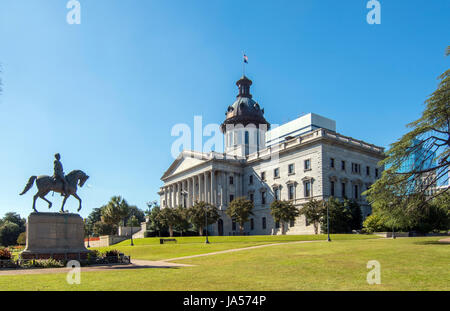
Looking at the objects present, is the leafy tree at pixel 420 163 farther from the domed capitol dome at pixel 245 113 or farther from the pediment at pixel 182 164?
the domed capitol dome at pixel 245 113

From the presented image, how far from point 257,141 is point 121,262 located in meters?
76.6

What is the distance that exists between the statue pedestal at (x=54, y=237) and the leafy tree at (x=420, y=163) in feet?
74.1

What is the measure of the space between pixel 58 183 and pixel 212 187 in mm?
54321

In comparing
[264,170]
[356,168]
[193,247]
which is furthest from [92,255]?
[356,168]

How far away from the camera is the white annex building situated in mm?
64562

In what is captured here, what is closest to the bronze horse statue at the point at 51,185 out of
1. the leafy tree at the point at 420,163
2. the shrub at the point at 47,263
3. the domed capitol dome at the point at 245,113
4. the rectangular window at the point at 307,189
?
the shrub at the point at 47,263

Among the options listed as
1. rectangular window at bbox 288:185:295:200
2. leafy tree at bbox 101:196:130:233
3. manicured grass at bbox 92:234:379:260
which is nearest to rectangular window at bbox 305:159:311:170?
rectangular window at bbox 288:185:295:200

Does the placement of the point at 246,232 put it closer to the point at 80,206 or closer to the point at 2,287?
the point at 80,206

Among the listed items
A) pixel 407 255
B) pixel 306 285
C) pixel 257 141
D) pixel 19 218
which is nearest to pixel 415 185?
pixel 407 255

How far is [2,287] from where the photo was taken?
13.1 m

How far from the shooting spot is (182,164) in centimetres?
9112

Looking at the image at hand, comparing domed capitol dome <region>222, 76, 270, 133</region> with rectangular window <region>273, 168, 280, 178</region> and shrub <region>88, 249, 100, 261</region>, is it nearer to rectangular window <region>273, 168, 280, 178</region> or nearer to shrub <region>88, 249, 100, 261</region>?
rectangular window <region>273, 168, 280, 178</region>

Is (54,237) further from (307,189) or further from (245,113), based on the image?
(245,113)

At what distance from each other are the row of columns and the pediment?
2678 millimetres
